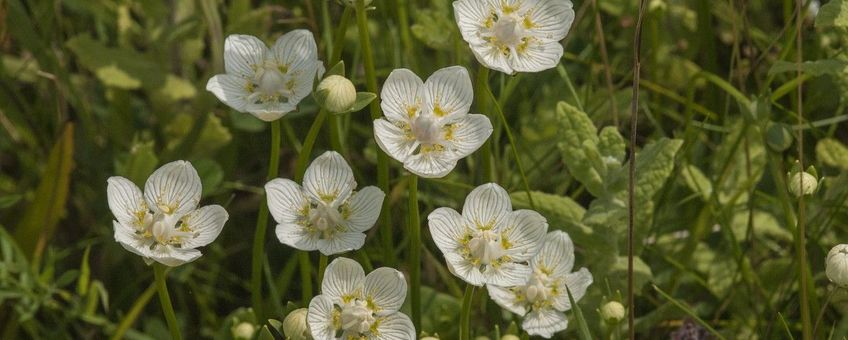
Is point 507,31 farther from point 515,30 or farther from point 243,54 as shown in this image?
point 243,54

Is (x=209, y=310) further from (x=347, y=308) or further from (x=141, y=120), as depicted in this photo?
(x=347, y=308)

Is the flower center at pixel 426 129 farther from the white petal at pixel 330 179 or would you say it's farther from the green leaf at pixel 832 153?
the green leaf at pixel 832 153

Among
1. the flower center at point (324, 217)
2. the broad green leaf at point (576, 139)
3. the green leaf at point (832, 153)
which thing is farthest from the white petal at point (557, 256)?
the green leaf at point (832, 153)

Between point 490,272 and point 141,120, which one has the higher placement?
point 490,272

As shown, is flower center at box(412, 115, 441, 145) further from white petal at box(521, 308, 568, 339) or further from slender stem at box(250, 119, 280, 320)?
white petal at box(521, 308, 568, 339)

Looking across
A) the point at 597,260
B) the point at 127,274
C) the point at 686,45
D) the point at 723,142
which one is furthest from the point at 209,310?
the point at 686,45

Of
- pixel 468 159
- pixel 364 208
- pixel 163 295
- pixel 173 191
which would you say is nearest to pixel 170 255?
pixel 163 295

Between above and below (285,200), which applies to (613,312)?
below
